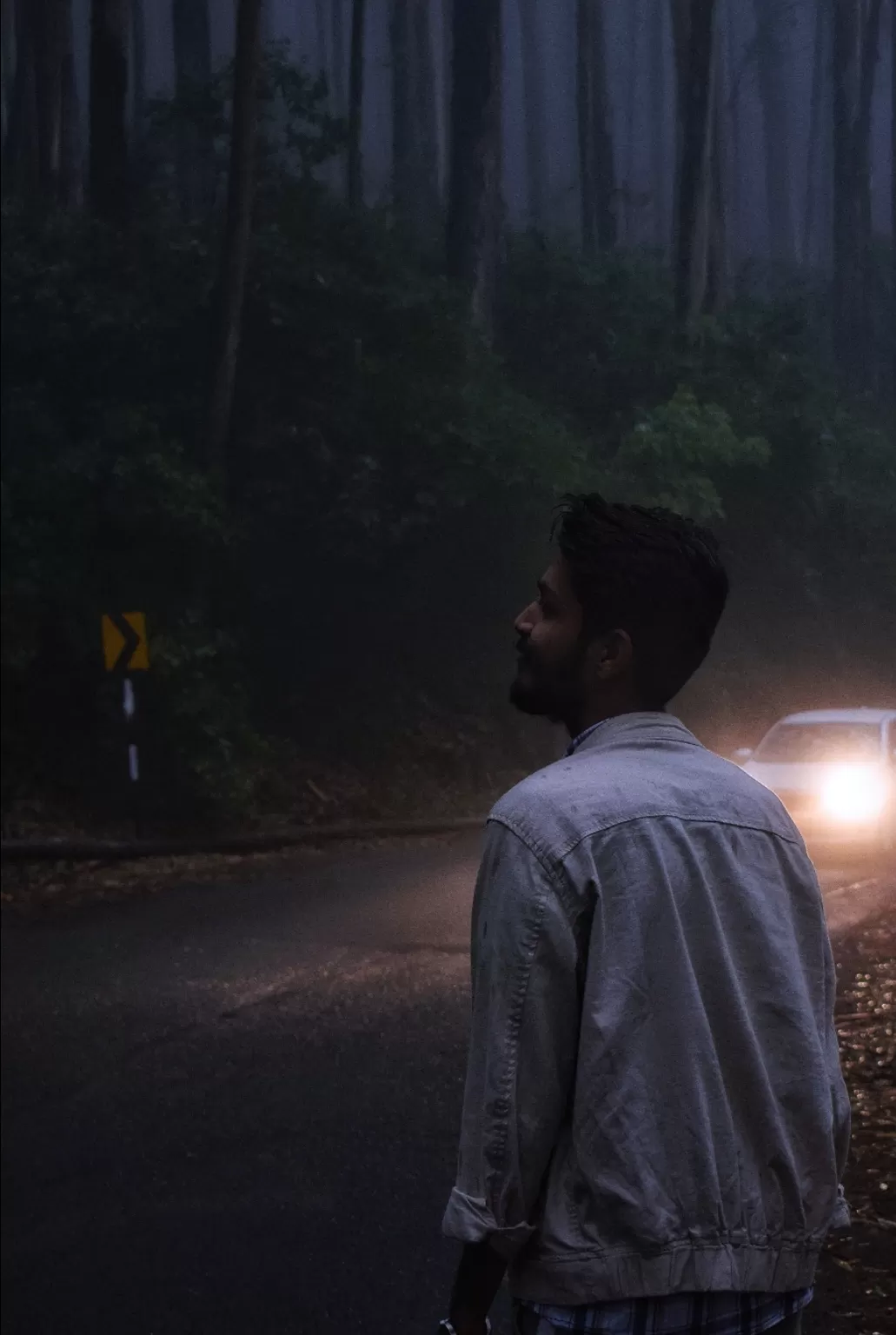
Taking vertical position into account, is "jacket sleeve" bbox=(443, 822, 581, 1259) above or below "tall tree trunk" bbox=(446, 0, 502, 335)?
below

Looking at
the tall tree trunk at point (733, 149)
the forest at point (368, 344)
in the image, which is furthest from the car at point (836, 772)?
the tall tree trunk at point (733, 149)

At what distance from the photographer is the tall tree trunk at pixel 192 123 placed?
21969 millimetres

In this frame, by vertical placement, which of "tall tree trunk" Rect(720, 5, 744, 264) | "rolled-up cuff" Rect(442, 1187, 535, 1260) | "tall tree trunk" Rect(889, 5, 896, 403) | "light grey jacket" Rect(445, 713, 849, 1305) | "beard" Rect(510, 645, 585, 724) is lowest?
"rolled-up cuff" Rect(442, 1187, 535, 1260)

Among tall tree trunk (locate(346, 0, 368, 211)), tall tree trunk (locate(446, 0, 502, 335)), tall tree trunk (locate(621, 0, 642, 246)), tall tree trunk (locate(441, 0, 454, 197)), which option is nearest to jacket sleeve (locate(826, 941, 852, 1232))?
tall tree trunk (locate(621, 0, 642, 246))

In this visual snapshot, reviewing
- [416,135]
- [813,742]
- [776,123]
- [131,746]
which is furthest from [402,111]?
[813,742]

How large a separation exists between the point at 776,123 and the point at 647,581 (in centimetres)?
1641

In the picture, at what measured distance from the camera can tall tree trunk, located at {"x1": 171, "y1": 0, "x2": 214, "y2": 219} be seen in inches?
865

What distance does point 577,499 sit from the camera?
229 cm

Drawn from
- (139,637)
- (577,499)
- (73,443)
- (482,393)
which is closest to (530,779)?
(577,499)

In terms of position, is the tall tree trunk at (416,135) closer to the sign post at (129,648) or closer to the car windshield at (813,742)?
the sign post at (129,648)

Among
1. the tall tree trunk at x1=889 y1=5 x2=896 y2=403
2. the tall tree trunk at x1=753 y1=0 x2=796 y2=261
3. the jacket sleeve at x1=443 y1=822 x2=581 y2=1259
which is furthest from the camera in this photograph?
the tall tree trunk at x1=753 y1=0 x2=796 y2=261

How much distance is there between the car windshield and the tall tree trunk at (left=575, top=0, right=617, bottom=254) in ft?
23.0

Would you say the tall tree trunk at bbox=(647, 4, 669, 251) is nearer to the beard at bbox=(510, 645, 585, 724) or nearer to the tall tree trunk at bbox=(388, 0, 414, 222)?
the tall tree trunk at bbox=(388, 0, 414, 222)

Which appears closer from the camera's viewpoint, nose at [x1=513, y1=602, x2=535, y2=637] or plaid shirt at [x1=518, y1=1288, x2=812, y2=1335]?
plaid shirt at [x1=518, y1=1288, x2=812, y2=1335]
